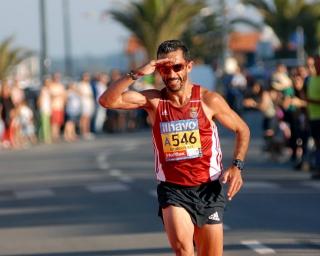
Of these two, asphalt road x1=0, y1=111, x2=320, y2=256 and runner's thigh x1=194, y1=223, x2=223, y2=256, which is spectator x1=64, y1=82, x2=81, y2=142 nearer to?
asphalt road x1=0, y1=111, x2=320, y2=256

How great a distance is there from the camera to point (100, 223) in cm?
1616

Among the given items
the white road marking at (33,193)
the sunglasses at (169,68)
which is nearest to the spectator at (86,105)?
the white road marking at (33,193)

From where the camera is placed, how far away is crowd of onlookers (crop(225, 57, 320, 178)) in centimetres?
2178

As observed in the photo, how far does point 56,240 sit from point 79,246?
77 centimetres

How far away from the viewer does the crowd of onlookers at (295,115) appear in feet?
71.5

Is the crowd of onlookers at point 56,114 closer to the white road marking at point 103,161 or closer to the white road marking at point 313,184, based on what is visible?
the white road marking at point 103,161

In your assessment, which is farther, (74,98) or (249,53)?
(249,53)

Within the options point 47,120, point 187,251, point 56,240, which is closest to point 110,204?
point 56,240

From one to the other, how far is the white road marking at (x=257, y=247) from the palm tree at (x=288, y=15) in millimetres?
40221

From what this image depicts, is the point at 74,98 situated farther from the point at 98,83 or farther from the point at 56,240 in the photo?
the point at 56,240

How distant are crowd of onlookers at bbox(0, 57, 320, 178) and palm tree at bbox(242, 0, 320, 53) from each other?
346 cm

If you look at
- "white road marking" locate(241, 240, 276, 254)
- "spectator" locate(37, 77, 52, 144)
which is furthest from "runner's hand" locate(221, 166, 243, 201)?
"spectator" locate(37, 77, 52, 144)

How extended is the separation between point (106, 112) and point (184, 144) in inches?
1381

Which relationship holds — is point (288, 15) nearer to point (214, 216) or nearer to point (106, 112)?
point (106, 112)
